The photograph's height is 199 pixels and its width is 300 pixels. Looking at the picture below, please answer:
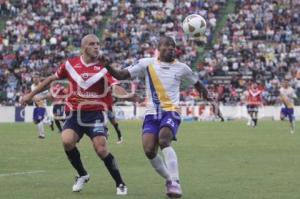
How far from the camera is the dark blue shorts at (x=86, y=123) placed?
1279 centimetres

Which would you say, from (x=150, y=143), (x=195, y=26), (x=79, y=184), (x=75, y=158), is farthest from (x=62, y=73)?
(x=195, y=26)

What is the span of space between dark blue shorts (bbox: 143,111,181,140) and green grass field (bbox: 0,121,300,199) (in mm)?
1018

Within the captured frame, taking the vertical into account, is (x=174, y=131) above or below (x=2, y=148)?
above

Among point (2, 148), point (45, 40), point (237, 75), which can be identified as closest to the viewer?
point (2, 148)

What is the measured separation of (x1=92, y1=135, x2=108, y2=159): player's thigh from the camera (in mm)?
12570

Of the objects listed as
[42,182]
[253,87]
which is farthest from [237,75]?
[42,182]

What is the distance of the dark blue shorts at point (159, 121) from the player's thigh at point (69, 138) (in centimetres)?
117

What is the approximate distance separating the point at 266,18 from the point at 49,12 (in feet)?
51.6

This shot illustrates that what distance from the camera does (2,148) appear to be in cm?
2389

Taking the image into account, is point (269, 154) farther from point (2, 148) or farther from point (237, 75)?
point (237, 75)

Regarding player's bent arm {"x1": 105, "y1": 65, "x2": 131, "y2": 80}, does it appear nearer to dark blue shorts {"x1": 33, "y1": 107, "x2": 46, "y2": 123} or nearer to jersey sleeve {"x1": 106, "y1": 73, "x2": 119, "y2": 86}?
jersey sleeve {"x1": 106, "y1": 73, "x2": 119, "y2": 86}

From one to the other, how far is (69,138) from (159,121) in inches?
58.8

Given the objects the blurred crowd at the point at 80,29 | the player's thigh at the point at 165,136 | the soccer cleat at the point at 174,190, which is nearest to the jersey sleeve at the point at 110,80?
the player's thigh at the point at 165,136

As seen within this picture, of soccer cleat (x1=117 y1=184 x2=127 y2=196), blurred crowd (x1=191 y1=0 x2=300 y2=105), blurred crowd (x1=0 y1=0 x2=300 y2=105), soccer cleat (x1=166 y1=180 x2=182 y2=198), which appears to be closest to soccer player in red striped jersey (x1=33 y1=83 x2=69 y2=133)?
blurred crowd (x1=0 y1=0 x2=300 y2=105)
